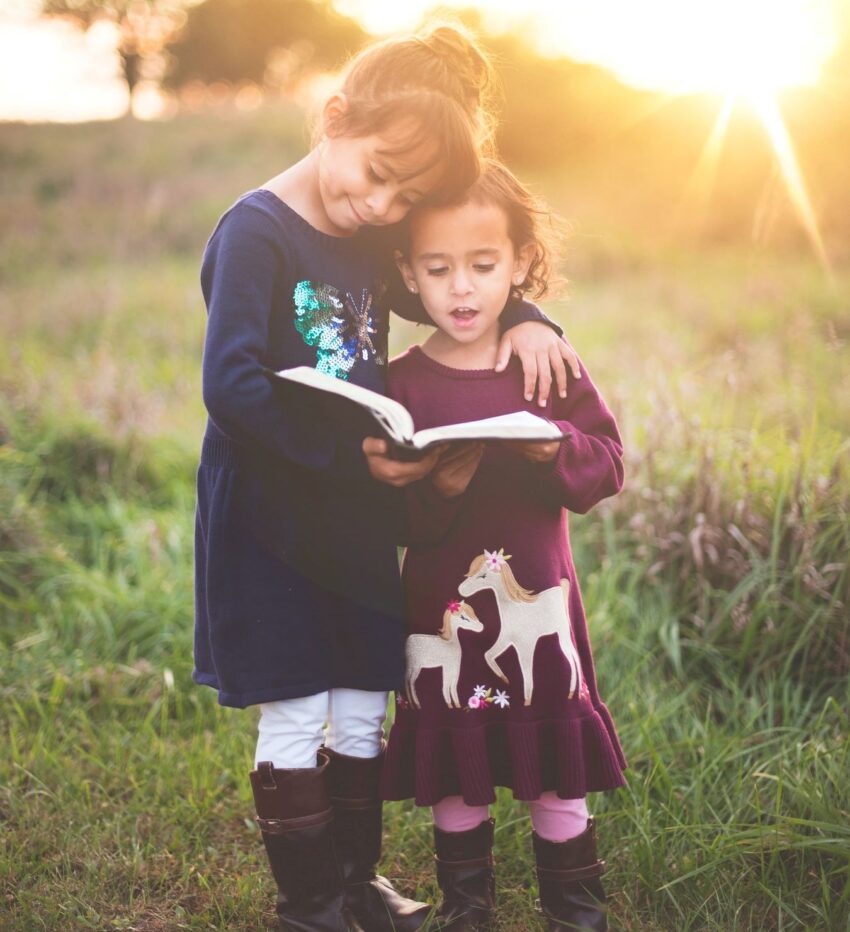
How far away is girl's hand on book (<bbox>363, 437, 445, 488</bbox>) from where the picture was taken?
69.2 inches

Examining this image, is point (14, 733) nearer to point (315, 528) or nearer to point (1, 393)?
point (315, 528)

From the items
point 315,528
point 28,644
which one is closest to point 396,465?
point 315,528

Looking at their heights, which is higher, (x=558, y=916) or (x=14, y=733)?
(x=14, y=733)

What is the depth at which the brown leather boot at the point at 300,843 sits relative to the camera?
6.58 feet

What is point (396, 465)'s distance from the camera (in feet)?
5.78

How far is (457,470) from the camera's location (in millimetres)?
1865

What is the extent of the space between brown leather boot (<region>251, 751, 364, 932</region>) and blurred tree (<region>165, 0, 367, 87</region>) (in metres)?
31.9

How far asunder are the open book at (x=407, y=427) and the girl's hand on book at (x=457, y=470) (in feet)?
0.43

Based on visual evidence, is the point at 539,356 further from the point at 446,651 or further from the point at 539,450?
the point at 446,651

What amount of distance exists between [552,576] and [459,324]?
1.93 feet

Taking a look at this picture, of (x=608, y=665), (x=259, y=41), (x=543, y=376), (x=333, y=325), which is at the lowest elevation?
(x=608, y=665)

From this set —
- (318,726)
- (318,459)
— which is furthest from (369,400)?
(318,726)

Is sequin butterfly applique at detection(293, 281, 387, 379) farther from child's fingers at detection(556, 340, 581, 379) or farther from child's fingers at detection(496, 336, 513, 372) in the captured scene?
child's fingers at detection(556, 340, 581, 379)

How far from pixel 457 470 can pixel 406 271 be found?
0.51 m
